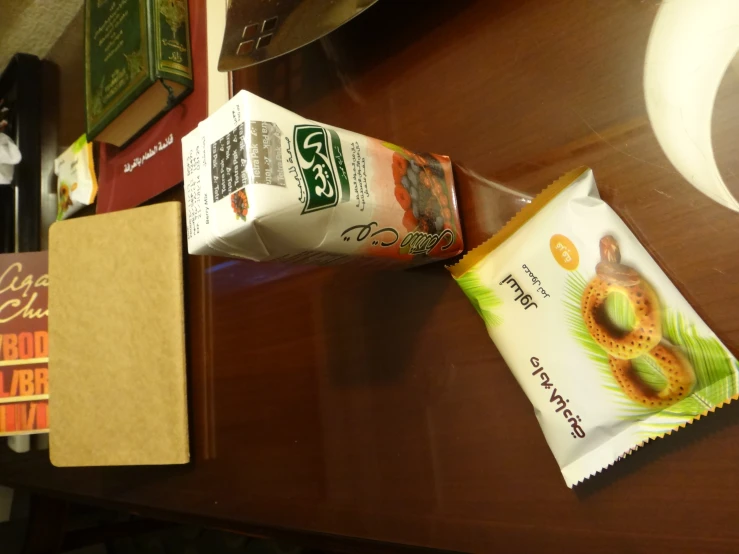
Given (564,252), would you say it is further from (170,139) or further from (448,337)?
(170,139)

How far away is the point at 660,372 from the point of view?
370mm

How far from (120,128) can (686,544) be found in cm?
83

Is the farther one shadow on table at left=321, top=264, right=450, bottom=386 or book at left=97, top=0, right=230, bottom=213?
book at left=97, top=0, right=230, bottom=213

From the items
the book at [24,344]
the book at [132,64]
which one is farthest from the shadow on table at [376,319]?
the book at [24,344]

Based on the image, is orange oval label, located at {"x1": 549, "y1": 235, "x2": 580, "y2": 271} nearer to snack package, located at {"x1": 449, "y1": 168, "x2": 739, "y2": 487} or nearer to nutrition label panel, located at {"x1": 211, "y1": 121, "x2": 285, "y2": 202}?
snack package, located at {"x1": 449, "y1": 168, "x2": 739, "y2": 487}

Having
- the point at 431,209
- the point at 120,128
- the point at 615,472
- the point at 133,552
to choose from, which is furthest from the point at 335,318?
the point at 133,552

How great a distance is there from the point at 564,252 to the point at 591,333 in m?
0.06

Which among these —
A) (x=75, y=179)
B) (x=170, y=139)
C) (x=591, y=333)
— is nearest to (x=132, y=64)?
(x=170, y=139)

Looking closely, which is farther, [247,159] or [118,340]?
[118,340]

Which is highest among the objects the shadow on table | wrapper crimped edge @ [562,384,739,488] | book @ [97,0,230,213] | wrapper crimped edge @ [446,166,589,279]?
book @ [97,0,230,213]

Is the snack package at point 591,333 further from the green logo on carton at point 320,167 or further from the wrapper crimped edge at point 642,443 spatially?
the green logo on carton at point 320,167

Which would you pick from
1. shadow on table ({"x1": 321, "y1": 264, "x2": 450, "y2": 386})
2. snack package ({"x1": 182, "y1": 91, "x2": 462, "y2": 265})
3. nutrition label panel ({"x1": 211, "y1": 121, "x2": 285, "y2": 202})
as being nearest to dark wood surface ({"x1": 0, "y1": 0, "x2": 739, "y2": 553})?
shadow on table ({"x1": 321, "y1": 264, "x2": 450, "y2": 386})

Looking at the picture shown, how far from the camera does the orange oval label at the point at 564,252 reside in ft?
1.33

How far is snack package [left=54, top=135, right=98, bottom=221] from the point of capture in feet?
3.06
